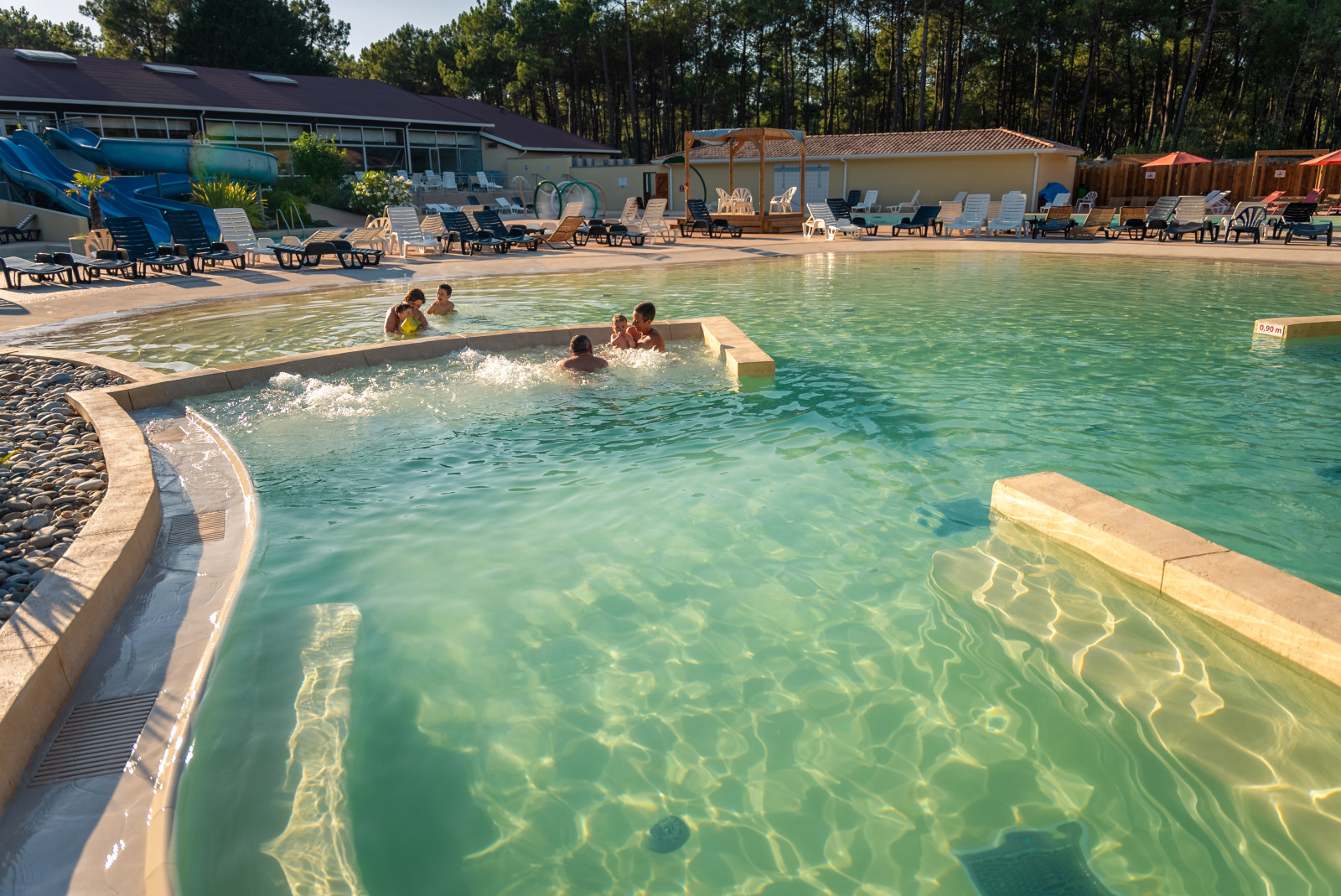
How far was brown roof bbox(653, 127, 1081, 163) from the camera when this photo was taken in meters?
30.7

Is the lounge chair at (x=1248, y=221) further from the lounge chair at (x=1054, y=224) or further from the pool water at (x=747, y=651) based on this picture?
the pool water at (x=747, y=651)

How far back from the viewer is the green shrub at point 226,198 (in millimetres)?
20078

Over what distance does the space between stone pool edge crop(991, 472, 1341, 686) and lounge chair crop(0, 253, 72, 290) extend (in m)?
15.7

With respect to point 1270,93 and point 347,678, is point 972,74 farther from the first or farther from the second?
point 347,678

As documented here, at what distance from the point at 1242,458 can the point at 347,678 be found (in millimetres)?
5567

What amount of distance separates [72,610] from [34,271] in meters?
14.2

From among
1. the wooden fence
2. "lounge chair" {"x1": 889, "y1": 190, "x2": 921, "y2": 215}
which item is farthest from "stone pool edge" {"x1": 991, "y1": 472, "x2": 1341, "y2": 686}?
the wooden fence

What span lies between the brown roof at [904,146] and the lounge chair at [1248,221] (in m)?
12.1

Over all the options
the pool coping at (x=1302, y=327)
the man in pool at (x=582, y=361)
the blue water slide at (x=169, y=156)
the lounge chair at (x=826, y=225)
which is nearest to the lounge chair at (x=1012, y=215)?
the lounge chair at (x=826, y=225)

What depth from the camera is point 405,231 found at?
18.3 m

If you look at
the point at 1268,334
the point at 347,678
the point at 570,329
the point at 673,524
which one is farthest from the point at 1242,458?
the point at 570,329

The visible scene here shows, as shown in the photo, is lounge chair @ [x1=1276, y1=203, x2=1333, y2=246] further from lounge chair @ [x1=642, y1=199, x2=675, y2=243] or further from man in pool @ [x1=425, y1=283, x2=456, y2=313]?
man in pool @ [x1=425, y1=283, x2=456, y2=313]

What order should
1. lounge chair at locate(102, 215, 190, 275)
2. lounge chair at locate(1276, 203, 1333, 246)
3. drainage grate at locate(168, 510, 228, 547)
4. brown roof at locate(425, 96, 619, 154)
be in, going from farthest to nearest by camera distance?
brown roof at locate(425, 96, 619, 154) < lounge chair at locate(1276, 203, 1333, 246) < lounge chair at locate(102, 215, 190, 275) < drainage grate at locate(168, 510, 228, 547)

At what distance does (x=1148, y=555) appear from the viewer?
11.7 feet
